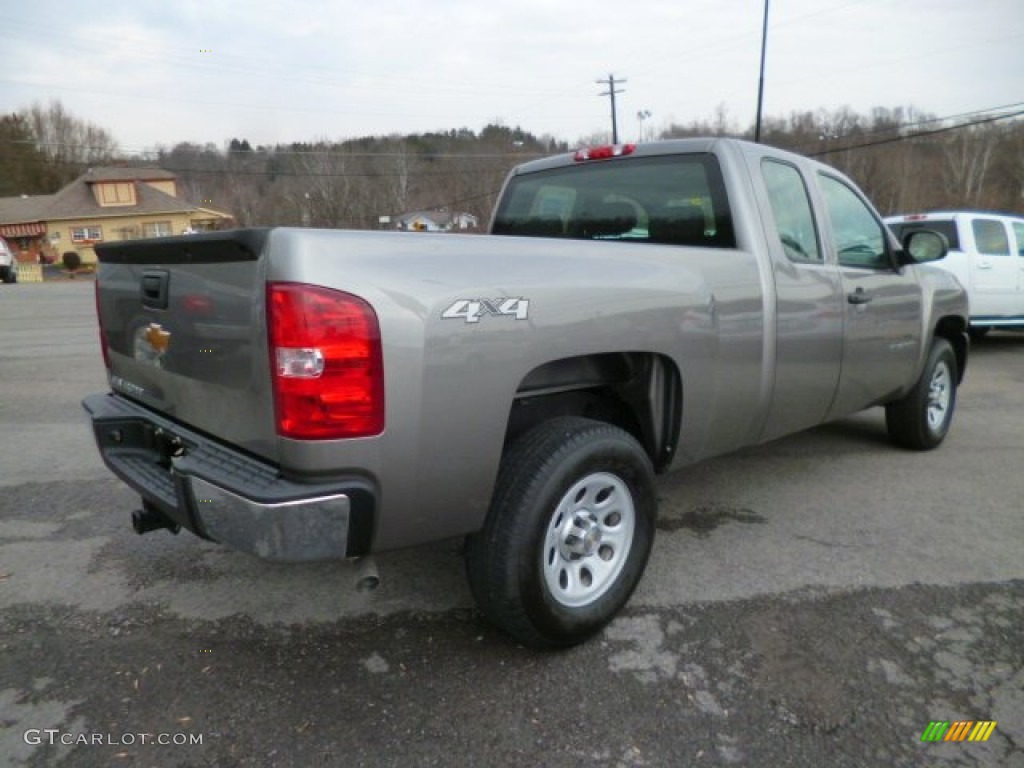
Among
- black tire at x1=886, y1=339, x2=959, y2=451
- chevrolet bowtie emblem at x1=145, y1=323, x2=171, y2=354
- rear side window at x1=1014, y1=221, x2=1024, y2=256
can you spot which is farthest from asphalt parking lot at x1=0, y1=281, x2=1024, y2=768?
rear side window at x1=1014, y1=221, x2=1024, y2=256

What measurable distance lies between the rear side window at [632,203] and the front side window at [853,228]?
0.96 meters

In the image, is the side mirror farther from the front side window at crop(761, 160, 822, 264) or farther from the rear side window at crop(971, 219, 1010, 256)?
the rear side window at crop(971, 219, 1010, 256)

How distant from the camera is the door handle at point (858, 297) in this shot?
3.70m

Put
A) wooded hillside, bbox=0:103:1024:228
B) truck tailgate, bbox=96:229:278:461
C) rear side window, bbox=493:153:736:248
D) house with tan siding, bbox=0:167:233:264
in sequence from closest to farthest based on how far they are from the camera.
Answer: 1. truck tailgate, bbox=96:229:278:461
2. rear side window, bbox=493:153:736:248
3. wooded hillside, bbox=0:103:1024:228
4. house with tan siding, bbox=0:167:233:264

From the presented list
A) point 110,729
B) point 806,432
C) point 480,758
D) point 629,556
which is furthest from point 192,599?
point 806,432

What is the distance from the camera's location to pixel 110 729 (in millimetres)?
2113

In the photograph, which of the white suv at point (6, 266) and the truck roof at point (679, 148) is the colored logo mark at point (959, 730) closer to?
the truck roof at point (679, 148)

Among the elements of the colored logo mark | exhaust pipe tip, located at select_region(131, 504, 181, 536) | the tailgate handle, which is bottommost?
the colored logo mark

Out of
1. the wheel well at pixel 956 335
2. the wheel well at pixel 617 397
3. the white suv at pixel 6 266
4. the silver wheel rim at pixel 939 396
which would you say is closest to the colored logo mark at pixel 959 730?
the wheel well at pixel 617 397

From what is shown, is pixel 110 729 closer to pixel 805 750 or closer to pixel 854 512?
pixel 805 750

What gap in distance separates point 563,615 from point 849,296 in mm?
2420

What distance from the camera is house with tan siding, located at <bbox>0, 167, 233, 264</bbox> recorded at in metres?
51.5

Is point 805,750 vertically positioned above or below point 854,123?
below

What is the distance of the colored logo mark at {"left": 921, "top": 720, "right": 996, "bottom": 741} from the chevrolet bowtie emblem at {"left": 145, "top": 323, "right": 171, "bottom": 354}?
9.00ft
